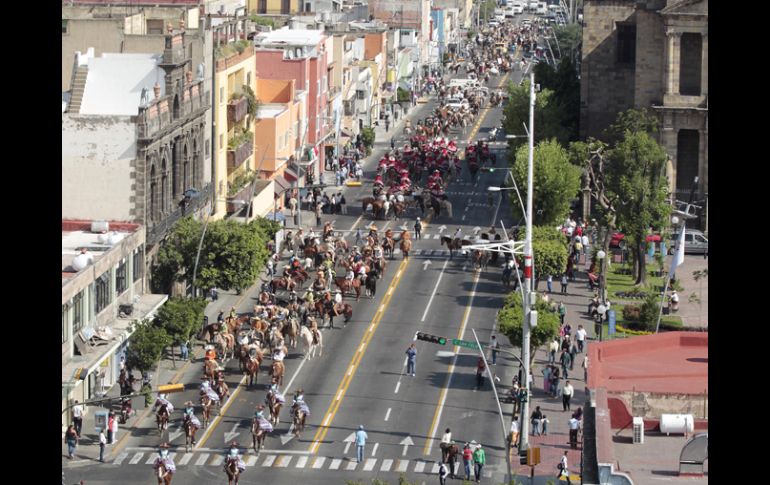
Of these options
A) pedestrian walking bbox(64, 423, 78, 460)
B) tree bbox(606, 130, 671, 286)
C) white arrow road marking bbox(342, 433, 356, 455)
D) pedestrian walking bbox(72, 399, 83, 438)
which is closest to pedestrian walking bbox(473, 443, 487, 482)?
white arrow road marking bbox(342, 433, 356, 455)

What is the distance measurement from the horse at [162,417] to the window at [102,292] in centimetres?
788

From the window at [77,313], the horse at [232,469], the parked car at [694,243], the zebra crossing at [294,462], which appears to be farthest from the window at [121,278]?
the parked car at [694,243]

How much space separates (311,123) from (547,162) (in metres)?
30.1

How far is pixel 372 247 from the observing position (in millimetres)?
98375

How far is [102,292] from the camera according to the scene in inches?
2918

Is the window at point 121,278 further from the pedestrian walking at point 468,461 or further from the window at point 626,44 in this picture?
the window at point 626,44

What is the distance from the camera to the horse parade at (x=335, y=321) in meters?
66.1

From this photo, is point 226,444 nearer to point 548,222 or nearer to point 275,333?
point 275,333

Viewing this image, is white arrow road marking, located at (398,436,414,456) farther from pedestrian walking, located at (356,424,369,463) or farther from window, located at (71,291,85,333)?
window, located at (71,291,85,333)

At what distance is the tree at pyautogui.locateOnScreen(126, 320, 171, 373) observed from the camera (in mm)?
71250

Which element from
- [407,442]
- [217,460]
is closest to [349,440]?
[407,442]

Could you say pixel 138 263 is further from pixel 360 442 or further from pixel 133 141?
pixel 360 442

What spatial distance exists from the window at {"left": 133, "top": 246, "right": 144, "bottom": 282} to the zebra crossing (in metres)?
16.7
